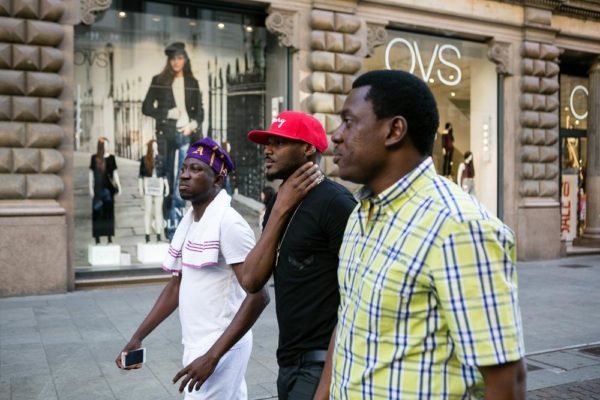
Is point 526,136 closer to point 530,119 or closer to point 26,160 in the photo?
point 530,119

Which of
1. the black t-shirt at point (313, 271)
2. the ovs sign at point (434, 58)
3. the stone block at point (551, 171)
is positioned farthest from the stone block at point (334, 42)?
the black t-shirt at point (313, 271)

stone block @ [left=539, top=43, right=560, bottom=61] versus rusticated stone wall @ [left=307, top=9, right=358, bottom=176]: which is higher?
stone block @ [left=539, top=43, right=560, bottom=61]

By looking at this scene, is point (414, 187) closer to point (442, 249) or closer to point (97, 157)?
point (442, 249)

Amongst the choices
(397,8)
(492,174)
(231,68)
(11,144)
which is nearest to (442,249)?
(11,144)

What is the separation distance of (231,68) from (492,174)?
6560mm

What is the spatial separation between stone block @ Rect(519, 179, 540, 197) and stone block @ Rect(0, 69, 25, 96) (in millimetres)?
10569

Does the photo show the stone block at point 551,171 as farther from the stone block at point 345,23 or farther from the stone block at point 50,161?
the stone block at point 50,161

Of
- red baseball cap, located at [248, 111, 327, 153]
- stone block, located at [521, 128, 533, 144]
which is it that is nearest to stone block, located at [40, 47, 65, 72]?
red baseball cap, located at [248, 111, 327, 153]

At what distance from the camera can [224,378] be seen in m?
3.29

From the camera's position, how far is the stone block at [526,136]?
48.0 ft

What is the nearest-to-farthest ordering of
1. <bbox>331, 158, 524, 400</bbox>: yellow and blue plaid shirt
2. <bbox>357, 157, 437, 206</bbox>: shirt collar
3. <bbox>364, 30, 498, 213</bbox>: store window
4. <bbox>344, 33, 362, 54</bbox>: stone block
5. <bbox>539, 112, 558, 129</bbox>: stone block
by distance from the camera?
<bbox>331, 158, 524, 400</bbox>: yellow and blue plaid shirt < <bbox>357, 157, 437, 206</bbox>: shirt collar < <bbox>344, 33, 362, 54</bbox>: stone block < <bbox>364, 30, 498, 213</bbox>: store window < <bbox>539, 112, 558, 129</bbox>: stone block

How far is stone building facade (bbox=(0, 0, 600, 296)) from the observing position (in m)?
9.45

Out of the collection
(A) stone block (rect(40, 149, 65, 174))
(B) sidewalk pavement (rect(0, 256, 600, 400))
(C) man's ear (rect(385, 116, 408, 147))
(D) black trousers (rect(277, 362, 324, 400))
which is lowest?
(B) sidewalk pavement (rect(0, 256, 600, 400))

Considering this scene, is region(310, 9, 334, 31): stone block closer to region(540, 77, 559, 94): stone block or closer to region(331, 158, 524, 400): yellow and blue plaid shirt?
region(540, 77, 559, 94): stone block
